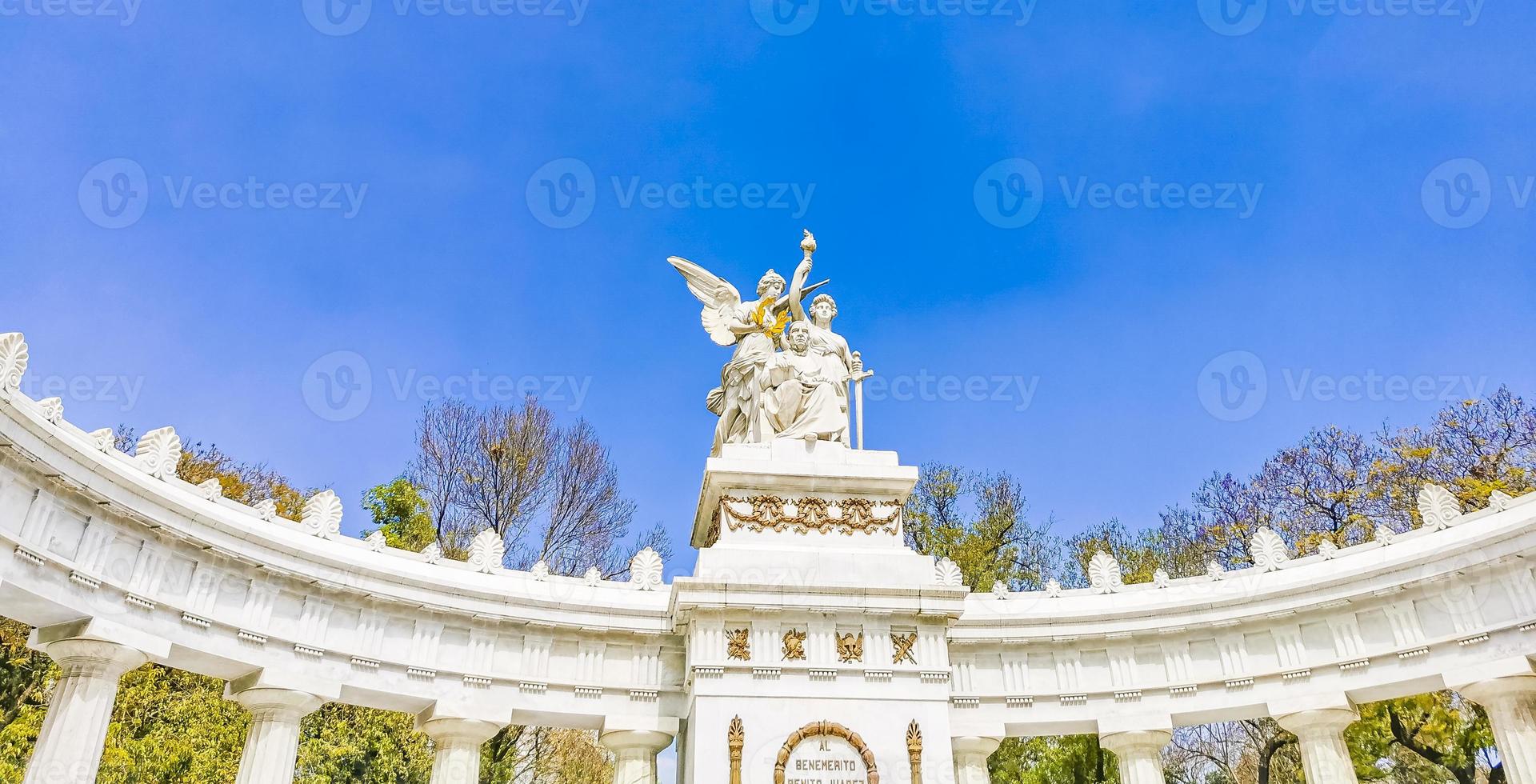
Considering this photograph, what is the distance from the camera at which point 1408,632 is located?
1766 centimetres

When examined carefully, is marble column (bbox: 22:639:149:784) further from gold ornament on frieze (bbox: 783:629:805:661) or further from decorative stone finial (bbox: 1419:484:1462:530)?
decorative stone finial (bbox: 1419:484:1462:530)

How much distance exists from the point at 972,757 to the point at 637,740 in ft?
21.5

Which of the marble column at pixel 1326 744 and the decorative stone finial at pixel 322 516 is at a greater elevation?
the decorative stone finial at pixel 322 516

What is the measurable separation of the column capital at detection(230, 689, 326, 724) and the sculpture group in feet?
28.1

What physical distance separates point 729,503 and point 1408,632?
12.4 meters

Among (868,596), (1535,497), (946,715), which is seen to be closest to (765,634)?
(868,596)

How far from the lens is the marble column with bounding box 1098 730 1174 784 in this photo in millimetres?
18875

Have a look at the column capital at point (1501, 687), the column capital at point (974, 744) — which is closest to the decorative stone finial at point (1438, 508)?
the column capital at point (1501, 687)

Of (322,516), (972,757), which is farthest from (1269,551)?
(322,516)

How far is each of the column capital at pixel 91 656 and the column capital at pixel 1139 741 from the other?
17.2 metres

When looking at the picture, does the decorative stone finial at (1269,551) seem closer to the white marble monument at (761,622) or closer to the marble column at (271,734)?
the white marble monument at (761,622)

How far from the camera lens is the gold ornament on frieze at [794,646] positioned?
15.7 meters

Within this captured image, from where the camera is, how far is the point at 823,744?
1506 centimetres

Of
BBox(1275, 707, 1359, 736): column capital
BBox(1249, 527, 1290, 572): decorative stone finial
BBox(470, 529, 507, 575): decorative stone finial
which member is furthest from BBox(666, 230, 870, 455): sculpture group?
BBox(1275, 707, 1359, 736): column capital
